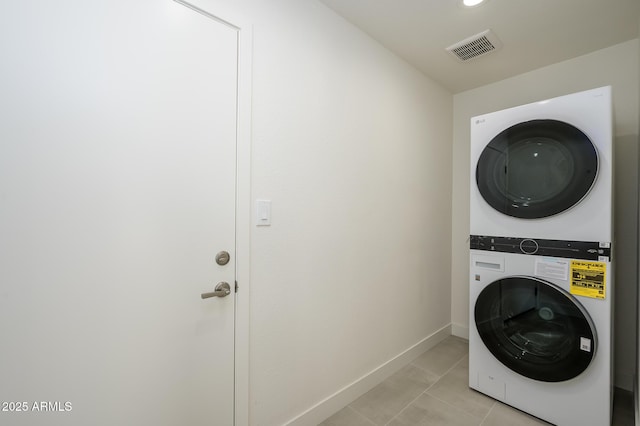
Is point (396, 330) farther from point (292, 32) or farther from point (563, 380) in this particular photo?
point (292, 32)

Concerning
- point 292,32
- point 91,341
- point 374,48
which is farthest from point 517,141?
point 91,341

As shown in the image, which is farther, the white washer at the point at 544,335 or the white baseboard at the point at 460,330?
the white baseboard at the point at 460,330

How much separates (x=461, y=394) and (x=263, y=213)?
184 cm

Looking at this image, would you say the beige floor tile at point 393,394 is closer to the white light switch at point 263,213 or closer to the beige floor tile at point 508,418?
the beige floor tile at point 508,418

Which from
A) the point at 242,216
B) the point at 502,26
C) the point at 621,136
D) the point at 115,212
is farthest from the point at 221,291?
the point at 621,136

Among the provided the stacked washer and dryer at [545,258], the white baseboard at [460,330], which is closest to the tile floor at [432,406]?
the stacked washer and dryer at [545,258]

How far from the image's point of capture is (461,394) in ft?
6.12

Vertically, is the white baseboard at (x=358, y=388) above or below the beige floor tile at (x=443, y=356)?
above

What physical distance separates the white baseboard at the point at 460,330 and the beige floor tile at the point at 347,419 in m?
1.61

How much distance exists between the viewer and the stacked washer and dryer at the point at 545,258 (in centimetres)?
144

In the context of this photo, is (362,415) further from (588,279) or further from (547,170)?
(547,170)

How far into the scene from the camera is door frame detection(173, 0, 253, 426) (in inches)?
50.1

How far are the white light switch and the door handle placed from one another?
322 mm

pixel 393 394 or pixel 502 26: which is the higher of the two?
pixel 502 26
